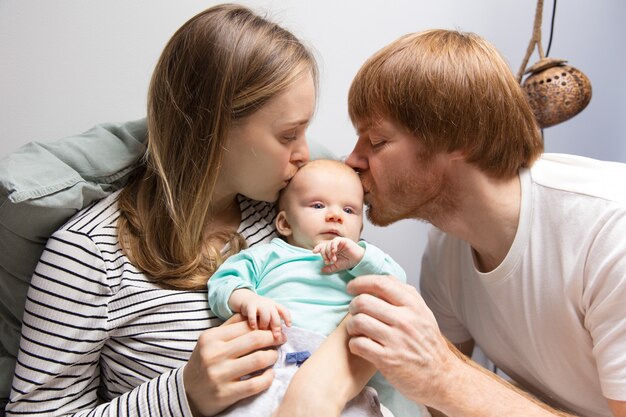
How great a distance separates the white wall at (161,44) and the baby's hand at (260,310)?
643 mm

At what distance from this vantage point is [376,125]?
1388mm

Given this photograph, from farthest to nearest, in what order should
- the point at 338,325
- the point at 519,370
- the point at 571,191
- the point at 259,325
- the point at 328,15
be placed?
1. the point at 328,15
2. the point at 519,370
3. the point at 571,191
4. the point at 338,325
5. the point at 259,325

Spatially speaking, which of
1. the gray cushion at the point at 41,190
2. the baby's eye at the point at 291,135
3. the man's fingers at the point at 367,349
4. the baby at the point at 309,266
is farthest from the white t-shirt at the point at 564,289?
the gray cushion at the point at 41,190

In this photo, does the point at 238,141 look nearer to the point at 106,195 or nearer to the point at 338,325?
the point at 106,195

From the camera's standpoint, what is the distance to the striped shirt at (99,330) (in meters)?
1.09

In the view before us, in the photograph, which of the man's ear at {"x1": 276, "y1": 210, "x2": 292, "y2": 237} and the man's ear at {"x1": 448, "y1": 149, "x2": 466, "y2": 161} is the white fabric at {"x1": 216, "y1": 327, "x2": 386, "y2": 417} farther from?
the man's ear at {"x1": 448, "y1": 149, "x2": 466, "y2": 161}

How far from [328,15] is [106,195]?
0.82 meters

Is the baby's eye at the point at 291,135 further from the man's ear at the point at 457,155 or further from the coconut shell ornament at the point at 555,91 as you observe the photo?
the coconut shell ornament at the point at 555,91

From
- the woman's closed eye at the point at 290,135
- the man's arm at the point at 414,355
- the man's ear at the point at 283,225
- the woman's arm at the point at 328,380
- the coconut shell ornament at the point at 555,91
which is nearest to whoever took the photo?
the woman's arm at the point at 328,380

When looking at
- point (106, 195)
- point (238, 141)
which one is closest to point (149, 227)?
point (106, 195)

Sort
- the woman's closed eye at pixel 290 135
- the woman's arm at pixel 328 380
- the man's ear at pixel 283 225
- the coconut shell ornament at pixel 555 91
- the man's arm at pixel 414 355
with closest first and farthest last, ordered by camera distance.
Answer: the woman's arm at pixel 328 380 → the man's arm at pixel 414 355 → the woman's closed eye at pixel 290 135 → the man's ear at pixel 283 225 → the coconut shell ornament at pixel 555 91

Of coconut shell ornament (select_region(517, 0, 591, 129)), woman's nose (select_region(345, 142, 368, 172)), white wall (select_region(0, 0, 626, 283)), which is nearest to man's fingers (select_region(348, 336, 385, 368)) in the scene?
woman's nose (select_region(345, 142, 368, 172))

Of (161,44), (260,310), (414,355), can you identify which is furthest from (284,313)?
(161,44)

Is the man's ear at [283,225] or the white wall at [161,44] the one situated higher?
the white wall at [161,44]
